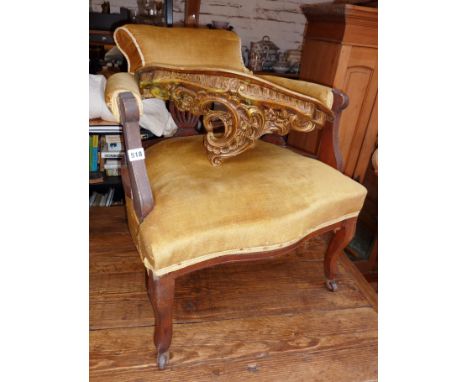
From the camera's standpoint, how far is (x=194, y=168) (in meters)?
1.09

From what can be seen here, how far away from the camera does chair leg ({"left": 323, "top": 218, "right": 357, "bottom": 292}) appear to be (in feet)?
4.20

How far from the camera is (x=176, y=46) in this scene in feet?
4.30

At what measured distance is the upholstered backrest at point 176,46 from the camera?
1.23 metres

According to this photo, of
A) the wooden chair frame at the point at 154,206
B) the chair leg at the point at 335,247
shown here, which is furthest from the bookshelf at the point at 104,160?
the chair leg at the point at 335,247

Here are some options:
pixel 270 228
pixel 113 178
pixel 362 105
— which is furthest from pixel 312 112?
pixel 113 178

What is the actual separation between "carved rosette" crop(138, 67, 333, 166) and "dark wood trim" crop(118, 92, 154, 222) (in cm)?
19

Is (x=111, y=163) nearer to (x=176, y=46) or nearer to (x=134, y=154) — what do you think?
(x=176, y=46)

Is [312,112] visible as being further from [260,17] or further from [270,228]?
[260,17]

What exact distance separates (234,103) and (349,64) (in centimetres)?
129

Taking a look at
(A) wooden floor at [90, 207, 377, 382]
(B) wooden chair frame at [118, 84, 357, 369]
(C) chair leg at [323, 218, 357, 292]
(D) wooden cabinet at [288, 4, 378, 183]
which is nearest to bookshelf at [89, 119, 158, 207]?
(A) wooden floor at [90, 207, 377, 382]

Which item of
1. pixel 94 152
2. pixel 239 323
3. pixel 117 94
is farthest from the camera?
pixel 94 152

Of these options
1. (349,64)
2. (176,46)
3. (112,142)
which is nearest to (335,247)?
(176,46)

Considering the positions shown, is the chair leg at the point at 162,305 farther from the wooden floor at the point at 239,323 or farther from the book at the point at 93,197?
the book at the point at 93,197

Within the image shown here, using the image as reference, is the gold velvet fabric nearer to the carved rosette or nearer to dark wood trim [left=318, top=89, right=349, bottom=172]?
the carved rosette
